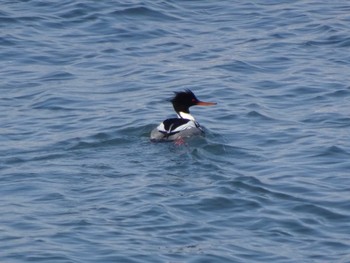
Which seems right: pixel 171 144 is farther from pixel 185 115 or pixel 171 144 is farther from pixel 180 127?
pixel 185 115

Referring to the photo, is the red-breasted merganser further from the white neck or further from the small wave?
the small wave

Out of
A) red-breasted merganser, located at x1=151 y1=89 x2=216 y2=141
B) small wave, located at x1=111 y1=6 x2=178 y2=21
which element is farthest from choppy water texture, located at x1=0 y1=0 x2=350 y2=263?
red-breasted merganser, located at x1=151 y1=89 x2=216 y2=141

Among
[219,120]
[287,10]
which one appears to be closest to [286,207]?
[219,120]

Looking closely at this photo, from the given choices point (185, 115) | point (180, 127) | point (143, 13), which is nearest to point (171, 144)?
point (180, 127)

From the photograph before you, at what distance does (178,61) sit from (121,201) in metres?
7.26

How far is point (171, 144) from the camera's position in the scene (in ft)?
55.6

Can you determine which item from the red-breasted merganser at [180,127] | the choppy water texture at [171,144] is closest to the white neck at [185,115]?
the red-breasted merganser at [180,127]

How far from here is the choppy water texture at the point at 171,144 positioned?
12938 millimetres

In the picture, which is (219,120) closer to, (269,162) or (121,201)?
(269,162)

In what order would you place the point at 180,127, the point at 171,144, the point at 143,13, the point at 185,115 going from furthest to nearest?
the point at 143,13, the point at 185,115, the point at 180,127, the point at 171,144

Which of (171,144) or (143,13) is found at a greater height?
(171,144)

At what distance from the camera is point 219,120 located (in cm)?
1820

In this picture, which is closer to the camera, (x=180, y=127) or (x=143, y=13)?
(x=180, y=127)

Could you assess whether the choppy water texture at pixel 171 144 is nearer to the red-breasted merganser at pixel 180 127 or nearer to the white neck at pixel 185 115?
the red-breasted merganser at pixel 180 127
